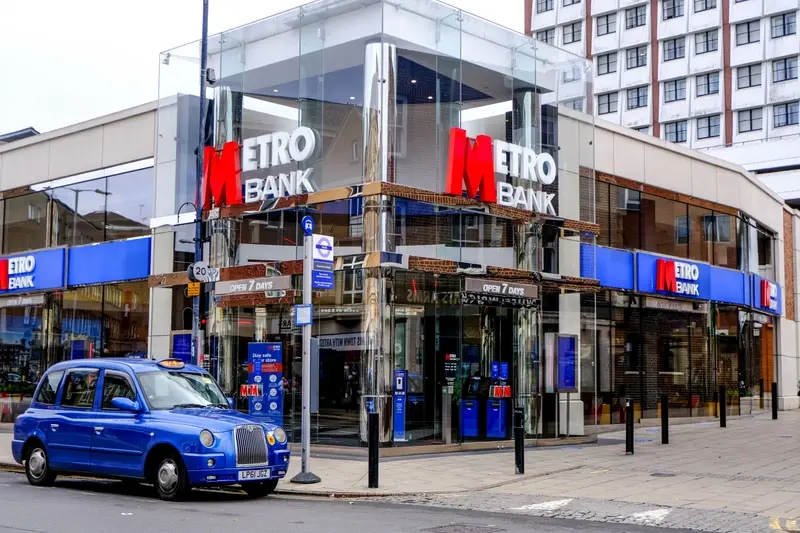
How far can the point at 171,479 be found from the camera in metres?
12.9

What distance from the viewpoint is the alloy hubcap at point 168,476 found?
508 inches

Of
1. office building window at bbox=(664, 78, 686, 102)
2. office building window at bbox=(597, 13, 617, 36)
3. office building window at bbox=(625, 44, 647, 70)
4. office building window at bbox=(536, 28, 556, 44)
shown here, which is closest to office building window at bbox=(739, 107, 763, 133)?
office building window at bbox=(664, 78, 686, 102)

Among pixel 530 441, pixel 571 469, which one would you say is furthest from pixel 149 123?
pixel 571 469

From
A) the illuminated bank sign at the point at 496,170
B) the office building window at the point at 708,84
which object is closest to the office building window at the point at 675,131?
the office building window at the point at 708,84

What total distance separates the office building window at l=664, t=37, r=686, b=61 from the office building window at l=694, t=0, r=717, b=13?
2162mm

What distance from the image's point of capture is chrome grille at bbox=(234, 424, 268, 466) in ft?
42.7

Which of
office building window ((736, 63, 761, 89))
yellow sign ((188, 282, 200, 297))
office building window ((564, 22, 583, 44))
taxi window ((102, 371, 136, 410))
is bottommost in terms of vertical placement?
taxi window ((102, 371, 136, 410))

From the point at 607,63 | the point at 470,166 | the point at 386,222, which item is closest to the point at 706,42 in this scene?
the point at 607,63

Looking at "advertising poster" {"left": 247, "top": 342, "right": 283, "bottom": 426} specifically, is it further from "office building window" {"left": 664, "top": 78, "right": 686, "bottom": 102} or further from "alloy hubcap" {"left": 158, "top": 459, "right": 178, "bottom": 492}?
"office building window" {"left": 664, "top": 78, "right": 686, "bottom": 102}

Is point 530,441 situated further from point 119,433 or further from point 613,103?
point 613,103

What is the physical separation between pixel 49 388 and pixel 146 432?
288 centimetres

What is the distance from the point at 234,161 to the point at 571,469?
9810 mm

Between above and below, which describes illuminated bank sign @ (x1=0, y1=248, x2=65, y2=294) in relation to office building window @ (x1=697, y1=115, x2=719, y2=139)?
below

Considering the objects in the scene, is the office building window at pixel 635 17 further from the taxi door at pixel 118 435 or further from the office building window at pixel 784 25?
the taxi door at pixel 118 435
